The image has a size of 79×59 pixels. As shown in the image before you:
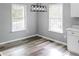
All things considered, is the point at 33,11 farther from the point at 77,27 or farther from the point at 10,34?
the point at 77,27

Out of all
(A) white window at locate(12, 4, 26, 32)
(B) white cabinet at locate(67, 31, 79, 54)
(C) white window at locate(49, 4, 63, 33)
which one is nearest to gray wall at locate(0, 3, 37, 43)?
(A) white window at locate(12, 4, 26, 32)

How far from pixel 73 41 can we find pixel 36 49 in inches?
19.5

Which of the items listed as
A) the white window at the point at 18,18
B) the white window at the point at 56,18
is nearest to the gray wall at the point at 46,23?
the white window at the point at 56,18

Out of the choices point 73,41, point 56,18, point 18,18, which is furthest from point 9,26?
point 73,41

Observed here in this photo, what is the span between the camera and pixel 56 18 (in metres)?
1.07

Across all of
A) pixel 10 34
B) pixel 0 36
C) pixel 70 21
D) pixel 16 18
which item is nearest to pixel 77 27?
pixel 70 21

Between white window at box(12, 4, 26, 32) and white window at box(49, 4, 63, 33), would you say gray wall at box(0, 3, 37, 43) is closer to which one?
white window at box(12, 4, 26, 32)

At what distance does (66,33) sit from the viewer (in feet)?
3.25

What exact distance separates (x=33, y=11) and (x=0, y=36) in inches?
22.2

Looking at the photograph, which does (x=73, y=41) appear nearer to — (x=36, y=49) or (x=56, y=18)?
(x=56, y=18)

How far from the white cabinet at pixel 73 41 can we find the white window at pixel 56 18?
4.9 inches

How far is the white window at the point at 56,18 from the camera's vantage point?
1037 mm

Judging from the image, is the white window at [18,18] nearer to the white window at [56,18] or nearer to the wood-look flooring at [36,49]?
the wood-look flooring at [36,49]

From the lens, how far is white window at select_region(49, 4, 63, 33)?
104 centimetres
